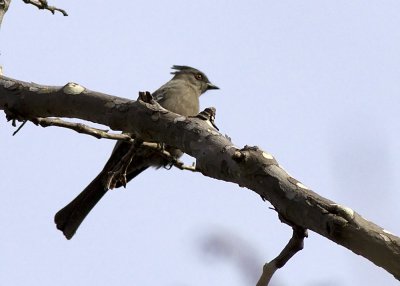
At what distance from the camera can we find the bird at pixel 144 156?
22.4ft

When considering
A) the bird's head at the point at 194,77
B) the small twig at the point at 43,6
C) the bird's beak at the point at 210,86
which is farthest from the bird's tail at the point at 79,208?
the bird's beak at the point at 210,86

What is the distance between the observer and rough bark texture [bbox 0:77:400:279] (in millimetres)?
2775

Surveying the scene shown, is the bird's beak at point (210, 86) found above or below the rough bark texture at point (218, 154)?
above

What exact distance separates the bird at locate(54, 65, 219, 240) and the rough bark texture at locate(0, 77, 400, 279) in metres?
0.58

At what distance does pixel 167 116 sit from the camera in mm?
3844

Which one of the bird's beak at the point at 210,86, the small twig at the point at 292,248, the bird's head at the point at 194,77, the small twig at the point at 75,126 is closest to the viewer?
the small twig at the point at 292,248

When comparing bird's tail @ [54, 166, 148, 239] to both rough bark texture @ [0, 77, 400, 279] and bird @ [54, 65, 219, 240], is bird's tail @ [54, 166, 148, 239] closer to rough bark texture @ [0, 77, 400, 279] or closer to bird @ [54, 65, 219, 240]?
bird @ [54, 65, 219, 240]

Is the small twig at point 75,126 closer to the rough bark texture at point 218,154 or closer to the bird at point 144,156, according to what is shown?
the rough bark texture at point 218,154

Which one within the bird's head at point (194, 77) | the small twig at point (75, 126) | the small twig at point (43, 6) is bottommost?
the small twig at point (75, 126)

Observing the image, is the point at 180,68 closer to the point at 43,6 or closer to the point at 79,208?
the point at 79,208

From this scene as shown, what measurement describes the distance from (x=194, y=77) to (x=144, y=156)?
8.43ft

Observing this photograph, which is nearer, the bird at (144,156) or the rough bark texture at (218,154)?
the rough bark texture at (218,154)

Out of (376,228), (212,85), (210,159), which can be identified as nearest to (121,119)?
(210,159)

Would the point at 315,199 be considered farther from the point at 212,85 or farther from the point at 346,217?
the point at 212,85
